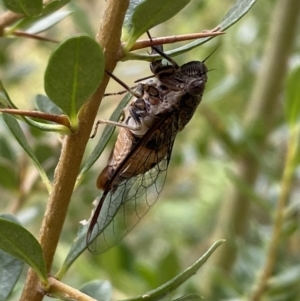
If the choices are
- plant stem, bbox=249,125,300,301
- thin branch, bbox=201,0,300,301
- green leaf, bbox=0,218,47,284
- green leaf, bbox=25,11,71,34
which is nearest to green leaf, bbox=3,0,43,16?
green leaf, bbox=0,218,47,284

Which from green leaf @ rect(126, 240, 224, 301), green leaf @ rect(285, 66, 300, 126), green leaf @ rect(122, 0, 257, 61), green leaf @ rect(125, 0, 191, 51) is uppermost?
green leaf @ rect(285, 66, 300, 126)

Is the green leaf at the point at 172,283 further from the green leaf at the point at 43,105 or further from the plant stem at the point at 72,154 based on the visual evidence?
the green leaf at the point at 43,105

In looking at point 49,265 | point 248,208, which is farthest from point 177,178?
point 49,265

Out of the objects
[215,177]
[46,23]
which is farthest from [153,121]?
[215,177]

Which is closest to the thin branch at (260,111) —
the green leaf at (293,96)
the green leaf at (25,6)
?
the green leaf at (293,96)

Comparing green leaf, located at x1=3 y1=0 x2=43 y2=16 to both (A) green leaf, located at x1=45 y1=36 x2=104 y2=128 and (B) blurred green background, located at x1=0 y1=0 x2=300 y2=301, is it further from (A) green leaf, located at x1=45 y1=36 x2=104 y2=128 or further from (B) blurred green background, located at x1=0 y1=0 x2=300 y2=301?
(B) blurred green background, located at x1=0 y1=0 x2=300 y2=301

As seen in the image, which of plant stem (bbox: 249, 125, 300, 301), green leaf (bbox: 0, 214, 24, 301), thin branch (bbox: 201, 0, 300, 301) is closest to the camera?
green leaf (bbox: 0, 214, 24, 301)

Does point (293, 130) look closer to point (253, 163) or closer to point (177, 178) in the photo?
point (253, 163)
